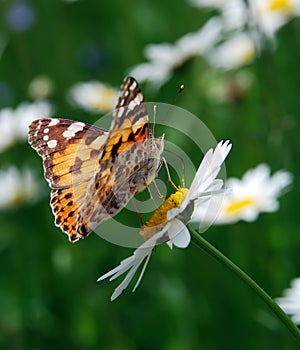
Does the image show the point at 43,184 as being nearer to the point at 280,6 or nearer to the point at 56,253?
the point at 56,253

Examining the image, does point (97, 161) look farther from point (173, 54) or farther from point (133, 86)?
point (173, 54)

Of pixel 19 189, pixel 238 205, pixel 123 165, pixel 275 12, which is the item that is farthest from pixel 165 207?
pixel 275 12

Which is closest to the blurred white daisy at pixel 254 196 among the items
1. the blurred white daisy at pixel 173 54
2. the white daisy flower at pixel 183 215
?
the blurred white daisy at pixel 173 54

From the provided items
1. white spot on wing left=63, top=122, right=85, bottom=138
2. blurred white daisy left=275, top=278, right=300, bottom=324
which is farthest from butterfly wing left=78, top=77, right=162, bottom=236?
blurred white daisy left=275, top=278, right=300, bottom=324

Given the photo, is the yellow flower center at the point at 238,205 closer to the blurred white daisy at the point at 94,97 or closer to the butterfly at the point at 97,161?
the butterfly at the point at 97,161

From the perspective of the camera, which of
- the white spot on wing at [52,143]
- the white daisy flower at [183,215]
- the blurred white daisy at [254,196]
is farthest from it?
the blurred white daisy at [254,196]

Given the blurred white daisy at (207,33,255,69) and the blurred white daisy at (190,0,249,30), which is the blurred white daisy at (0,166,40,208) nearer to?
the blurred white daisy at (207,33,255,69)
